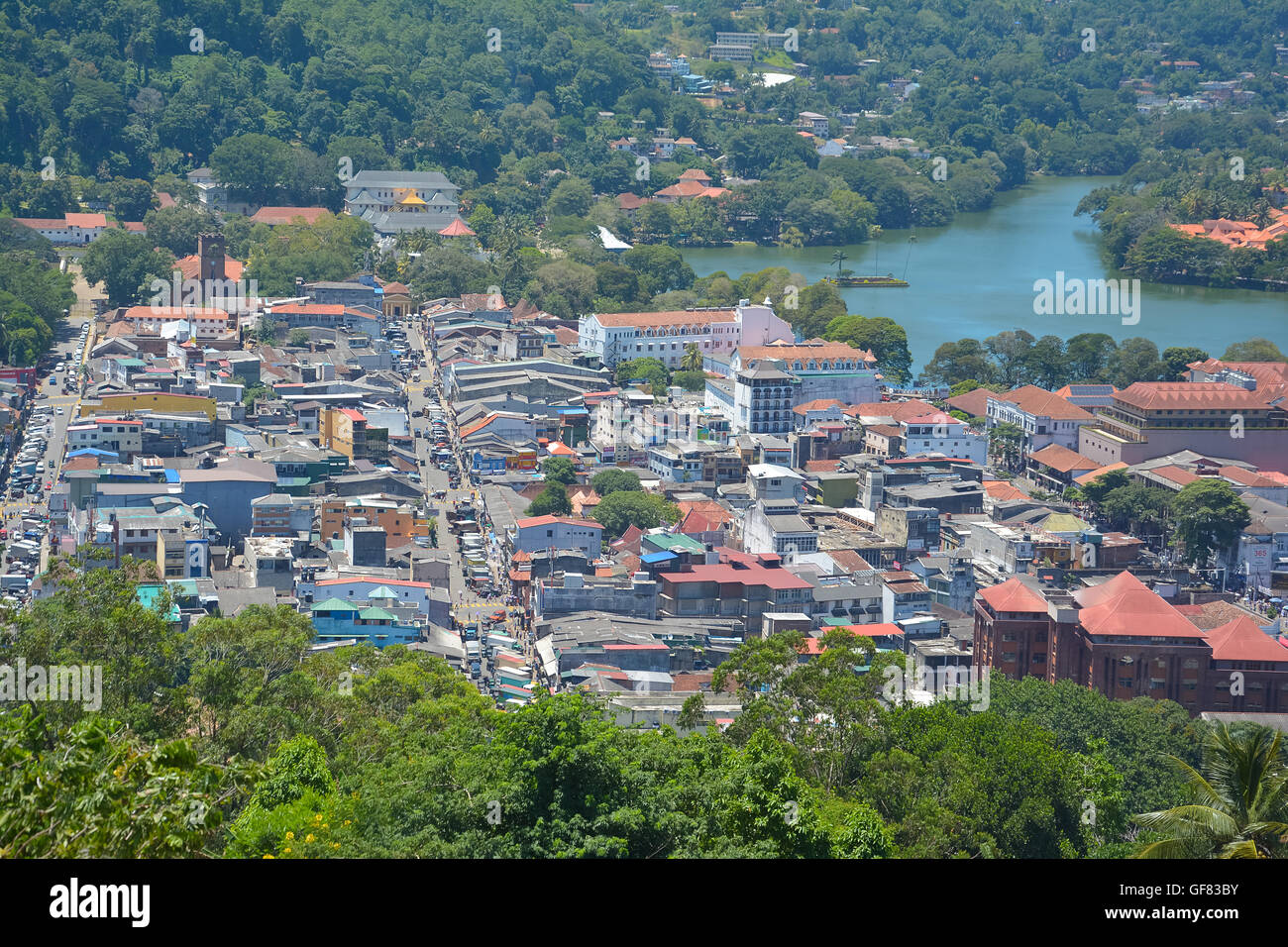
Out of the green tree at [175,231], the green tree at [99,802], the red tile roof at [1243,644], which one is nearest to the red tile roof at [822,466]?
the red tile roof at [1243,644]

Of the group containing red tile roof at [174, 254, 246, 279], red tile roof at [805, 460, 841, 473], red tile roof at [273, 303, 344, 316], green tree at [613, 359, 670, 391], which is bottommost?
red tile roof at [805, 460, 841, 473]

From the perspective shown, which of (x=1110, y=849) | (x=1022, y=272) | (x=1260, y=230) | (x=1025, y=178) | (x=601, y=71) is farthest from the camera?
(x=1025, y=178)

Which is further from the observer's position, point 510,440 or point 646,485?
point 510,440

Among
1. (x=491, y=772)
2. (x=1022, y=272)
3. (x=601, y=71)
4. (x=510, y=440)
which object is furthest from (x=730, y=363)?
(x=601, y=71)

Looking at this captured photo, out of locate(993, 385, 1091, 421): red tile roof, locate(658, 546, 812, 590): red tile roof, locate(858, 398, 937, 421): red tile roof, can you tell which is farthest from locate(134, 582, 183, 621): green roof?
locate(993, 385, 1091, 421): red tile roof

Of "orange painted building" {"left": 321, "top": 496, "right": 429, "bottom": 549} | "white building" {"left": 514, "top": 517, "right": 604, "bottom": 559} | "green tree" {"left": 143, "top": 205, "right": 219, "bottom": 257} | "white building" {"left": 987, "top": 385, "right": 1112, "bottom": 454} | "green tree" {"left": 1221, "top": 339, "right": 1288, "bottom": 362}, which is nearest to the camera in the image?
"white building" {"left": 514, "top": 517, "right": 604, "bottom": 559}

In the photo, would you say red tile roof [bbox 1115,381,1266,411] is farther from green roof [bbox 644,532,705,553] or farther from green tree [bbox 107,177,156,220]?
green tree [bbox 107,177,156,220]

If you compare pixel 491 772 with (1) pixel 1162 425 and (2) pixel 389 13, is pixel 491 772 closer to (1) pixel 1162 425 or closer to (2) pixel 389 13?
(1) pixel 1162 425

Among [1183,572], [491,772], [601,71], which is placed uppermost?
[601,71]
